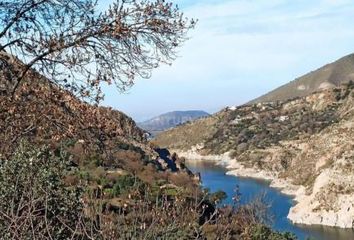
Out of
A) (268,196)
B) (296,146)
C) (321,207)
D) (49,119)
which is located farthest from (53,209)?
(296,146)

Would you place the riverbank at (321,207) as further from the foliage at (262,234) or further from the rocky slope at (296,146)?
the foliage at (262,234)

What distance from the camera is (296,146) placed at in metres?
93.9

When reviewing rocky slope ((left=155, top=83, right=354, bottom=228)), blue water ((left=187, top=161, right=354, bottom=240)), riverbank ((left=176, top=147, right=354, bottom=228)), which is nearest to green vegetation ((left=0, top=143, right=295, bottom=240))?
blue water ((left=187, top=161, right=354, bottom=240))

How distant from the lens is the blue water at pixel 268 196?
2066 inches

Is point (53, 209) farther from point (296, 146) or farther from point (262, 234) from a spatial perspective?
point (296, 146)

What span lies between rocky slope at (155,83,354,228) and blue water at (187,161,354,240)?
1640 mm

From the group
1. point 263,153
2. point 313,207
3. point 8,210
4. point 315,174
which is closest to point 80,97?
point 8,210

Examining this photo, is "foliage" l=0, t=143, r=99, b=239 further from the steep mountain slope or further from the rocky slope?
the rocky slope

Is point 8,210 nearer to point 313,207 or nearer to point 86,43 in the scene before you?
point 86,43

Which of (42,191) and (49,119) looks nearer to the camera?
(42,191)

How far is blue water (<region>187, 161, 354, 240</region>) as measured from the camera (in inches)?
2066

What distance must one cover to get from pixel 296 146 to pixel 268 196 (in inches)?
1038

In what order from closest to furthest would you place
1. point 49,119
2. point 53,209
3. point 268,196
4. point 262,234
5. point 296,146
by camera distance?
1. point 53,209
2. point 49,119
3. point 262,234
4. point 268,196
5. point 296,146

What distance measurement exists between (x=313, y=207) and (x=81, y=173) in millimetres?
52180
